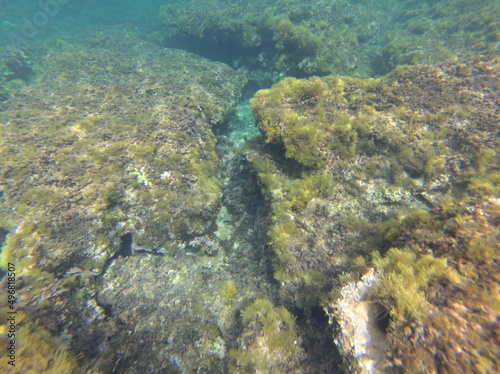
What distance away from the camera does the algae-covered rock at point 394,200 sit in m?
2.20

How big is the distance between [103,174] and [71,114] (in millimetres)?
3132

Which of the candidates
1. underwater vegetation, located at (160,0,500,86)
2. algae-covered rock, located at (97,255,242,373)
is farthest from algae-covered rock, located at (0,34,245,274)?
underwater vegetation, located at (160,0,500,86)

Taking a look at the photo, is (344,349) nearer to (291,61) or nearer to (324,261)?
(324,261)

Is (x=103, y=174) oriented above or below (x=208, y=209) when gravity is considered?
above

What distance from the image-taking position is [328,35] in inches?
459

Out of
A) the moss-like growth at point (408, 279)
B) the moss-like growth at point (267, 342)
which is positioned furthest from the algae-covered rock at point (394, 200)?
the moss-like growth at point (267, 342)

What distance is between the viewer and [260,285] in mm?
4469

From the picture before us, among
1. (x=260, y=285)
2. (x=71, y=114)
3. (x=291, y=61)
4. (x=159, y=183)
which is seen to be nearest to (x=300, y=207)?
(x=260, y=285)

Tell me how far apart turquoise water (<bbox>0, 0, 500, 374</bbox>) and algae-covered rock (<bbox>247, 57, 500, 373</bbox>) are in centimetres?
2

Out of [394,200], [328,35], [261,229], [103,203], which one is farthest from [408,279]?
[328,35]

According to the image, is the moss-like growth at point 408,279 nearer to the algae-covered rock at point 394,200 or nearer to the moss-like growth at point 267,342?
the algae-covered rock at point 394,200

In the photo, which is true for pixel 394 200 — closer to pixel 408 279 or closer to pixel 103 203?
pixel 408 279

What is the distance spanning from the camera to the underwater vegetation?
1019 cm

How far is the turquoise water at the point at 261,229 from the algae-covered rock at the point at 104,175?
44 mm
